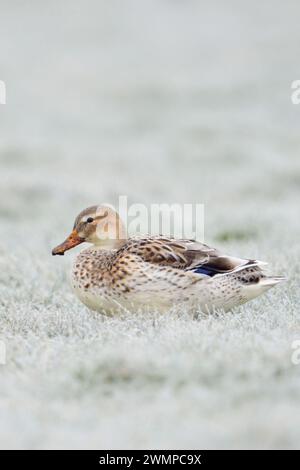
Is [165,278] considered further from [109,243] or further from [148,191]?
[148,191]

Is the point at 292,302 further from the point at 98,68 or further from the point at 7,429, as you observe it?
the point at 98,68

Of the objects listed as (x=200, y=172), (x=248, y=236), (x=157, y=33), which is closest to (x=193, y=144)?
(x=200, y=172)

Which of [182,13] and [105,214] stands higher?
[182,13]

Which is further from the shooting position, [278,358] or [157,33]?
[157,33]

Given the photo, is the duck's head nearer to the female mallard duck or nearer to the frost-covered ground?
the female mallard duck

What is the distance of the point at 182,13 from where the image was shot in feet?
117

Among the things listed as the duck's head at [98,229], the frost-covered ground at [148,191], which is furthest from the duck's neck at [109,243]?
the frost-covered ground at [148,191]

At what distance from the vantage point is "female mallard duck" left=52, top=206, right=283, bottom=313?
22.0 feet

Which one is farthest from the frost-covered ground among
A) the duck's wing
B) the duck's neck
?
the duck's neck

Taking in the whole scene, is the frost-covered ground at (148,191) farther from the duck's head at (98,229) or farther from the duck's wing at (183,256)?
the duck's head at (98,229)

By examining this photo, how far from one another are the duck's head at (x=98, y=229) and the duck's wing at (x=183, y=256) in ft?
1.15

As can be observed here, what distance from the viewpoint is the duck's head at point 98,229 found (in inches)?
290

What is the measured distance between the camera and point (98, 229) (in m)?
7.39

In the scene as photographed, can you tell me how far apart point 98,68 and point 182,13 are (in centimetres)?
759
